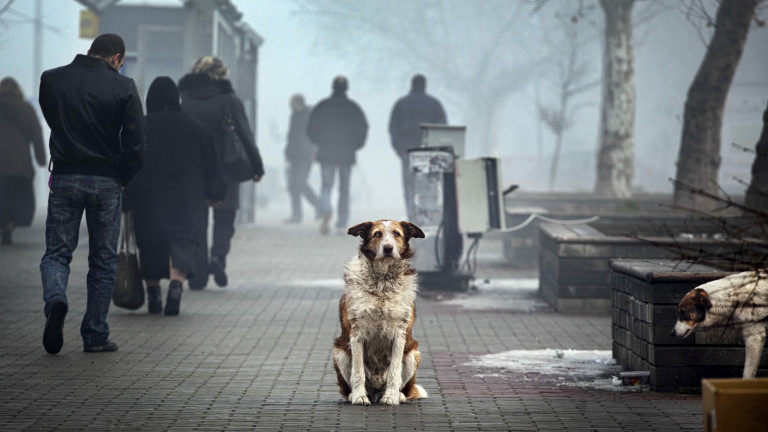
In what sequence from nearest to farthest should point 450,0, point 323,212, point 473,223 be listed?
point 473,223
point 323,212
point 450,0

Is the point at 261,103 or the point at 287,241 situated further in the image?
the point at 261,103

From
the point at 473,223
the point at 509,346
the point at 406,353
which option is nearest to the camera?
the point at 406,353

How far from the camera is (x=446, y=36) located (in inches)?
2127

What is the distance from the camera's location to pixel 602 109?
72.2 feet

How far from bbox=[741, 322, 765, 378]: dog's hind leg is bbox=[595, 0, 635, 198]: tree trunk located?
14990mm

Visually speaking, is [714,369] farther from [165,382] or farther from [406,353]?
[165,382]

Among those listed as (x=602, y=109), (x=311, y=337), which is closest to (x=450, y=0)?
(x=602, y=109)

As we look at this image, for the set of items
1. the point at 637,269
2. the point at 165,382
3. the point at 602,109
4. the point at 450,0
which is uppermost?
the point at 450,0

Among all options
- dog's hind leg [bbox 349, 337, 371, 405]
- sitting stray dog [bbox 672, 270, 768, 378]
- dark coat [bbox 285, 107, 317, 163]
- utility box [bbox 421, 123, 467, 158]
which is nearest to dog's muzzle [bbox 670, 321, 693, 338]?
sitting stray dog [bbox 672, 270, 768, 378]

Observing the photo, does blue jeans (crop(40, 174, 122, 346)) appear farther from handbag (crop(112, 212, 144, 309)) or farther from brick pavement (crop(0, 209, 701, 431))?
handbag (crop(112, 212, 144, 309))

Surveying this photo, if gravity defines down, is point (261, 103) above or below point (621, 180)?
above

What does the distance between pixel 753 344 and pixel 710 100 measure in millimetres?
9468

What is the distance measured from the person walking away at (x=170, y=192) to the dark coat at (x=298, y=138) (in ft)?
44.8

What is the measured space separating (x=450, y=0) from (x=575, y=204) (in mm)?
36700
